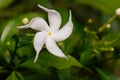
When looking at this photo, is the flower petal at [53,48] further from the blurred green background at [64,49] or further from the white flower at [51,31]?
the blurred green background at [64,49]

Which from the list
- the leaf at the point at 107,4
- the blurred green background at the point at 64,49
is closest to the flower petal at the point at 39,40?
the blurred green background at the point at 64,49

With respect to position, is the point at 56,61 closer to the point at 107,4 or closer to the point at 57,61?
the point at 57,61

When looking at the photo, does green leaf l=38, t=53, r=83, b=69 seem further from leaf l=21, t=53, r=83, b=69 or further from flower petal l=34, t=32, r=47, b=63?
flower petal l=34, t=32, r=47, b=63

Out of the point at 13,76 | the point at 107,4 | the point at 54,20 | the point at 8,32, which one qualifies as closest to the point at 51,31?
the point at 54,20

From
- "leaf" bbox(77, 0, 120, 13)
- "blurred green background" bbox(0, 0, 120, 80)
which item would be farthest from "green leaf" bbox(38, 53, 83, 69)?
"leaf" bbox(77, 0, 120, 13)

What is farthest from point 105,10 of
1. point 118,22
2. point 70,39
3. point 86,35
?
point 86,35
